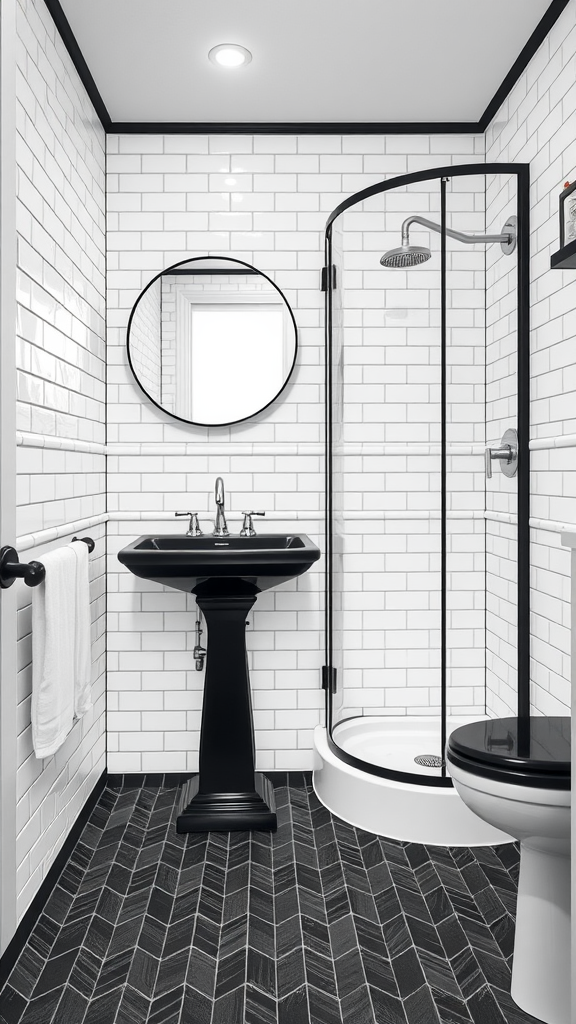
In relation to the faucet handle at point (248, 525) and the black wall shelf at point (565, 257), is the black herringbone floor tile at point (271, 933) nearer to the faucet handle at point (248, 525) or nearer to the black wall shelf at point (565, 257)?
the faucet handle at point (248, 525)

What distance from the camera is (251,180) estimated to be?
2.93 m

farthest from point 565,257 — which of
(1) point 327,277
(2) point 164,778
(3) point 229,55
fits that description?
(2) point 164,778

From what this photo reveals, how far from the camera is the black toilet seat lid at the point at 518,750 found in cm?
155

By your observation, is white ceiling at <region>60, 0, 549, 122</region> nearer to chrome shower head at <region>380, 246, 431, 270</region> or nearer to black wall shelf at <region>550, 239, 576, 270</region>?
chrome shower head at <region>380, 246, 431, 270</region>

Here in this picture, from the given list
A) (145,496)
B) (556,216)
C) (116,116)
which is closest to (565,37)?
(556,216)

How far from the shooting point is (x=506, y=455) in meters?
2.32

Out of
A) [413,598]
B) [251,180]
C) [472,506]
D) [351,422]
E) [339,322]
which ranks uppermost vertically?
[251,180]

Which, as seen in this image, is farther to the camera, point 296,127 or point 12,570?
point 296,127

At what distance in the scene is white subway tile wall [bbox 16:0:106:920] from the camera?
187cm

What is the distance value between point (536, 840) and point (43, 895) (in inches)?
54.4

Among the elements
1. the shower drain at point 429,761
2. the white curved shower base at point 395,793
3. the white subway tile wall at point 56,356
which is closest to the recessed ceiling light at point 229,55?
the white subway tile wall at point 56,356

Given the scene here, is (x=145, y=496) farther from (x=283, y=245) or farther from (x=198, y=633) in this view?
(x=283, y=245)

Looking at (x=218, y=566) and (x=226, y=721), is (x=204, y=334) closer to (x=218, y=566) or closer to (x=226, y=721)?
(x=218, y=566)

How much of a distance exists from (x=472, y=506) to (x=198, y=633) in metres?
1.21
